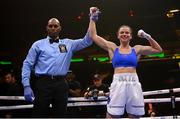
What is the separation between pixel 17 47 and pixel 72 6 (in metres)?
2.59

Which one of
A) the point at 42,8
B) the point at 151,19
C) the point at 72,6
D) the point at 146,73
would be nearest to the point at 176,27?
the point at 151,19

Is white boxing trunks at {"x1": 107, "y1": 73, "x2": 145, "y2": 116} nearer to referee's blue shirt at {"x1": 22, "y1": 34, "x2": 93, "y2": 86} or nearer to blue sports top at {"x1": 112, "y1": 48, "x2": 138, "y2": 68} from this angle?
blue sports top at {"x1": 112, "y1": 48, "x2": 138, "y2": 68}

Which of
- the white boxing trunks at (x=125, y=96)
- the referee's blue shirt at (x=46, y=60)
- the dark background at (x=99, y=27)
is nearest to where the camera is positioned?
the white boxing trunks at (x=125, y=96)

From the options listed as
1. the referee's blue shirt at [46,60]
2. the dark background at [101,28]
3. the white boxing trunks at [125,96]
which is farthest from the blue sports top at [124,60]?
the dark background at [101,28]

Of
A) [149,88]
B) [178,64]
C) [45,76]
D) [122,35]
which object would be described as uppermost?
[122,35]

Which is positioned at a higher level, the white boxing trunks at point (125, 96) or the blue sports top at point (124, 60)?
the blue sports top at point (124, 60)

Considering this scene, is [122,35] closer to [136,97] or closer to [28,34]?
[136,97]

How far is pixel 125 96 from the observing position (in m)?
3.82

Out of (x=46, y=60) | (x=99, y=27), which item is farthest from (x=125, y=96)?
(x=99, y=27)

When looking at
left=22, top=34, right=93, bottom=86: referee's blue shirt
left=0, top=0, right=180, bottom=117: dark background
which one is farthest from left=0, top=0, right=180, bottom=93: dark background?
left=22, top=34, right=93, bottom=86: referee's blue shirt

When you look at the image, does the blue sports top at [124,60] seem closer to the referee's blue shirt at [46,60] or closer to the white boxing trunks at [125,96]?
the white boxing trunks at [125,96]

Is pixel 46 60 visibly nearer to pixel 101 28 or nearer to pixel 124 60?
pixel 124 60

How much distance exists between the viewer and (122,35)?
4039 mm

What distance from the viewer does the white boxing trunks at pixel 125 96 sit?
12.5 feet
